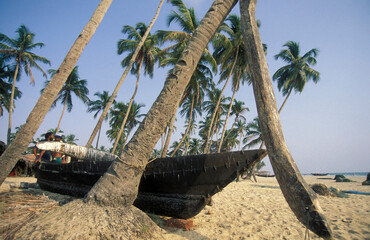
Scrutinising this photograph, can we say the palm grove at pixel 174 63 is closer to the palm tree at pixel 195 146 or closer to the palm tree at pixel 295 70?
the palm tree at pixel 295 70

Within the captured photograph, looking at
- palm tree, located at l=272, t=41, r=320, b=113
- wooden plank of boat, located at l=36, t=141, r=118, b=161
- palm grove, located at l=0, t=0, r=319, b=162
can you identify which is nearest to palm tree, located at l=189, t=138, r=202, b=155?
palm grove, located at l=0, t=0, r=319, b=162

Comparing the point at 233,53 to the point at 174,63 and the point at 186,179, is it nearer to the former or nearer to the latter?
the point at 174,63

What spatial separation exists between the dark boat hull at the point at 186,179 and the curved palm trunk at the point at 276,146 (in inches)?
34.3

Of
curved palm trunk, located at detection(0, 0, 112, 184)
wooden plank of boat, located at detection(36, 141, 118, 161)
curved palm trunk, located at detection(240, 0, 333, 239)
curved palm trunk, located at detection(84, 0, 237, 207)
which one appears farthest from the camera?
wooden plank of boat, located at detection(36, 141, 118, 161)

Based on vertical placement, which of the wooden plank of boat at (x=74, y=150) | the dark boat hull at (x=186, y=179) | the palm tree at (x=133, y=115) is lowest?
the dark boat hull at (x=186, y=179)

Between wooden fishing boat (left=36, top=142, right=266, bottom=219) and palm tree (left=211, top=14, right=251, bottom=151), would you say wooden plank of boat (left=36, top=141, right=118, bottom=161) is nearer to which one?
wooden fishing boat (left=36, top=142, right=266, bottom=219)

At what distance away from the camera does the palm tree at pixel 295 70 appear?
18.1m

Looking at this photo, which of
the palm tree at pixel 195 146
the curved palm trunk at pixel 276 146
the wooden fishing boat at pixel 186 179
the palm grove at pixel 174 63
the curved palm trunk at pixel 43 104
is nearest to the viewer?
the curved palm trunk at pixel 276 146

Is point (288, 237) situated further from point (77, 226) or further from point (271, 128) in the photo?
point (77, 226)

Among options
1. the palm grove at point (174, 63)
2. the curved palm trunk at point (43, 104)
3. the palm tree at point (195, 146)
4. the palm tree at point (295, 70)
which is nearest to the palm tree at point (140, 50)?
the palm grove at point (174, 63)

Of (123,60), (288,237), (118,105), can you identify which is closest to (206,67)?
(123,60)

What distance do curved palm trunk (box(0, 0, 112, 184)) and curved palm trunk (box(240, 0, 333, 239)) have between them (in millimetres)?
3168

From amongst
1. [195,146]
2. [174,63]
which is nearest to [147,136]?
[174,63]

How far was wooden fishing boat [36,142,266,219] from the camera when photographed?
325 centimetres
